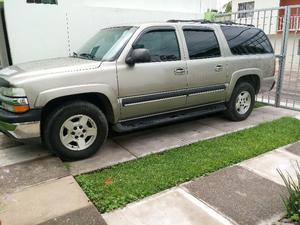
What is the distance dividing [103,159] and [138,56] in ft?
5.19

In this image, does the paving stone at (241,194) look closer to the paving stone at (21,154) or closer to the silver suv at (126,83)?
the silver suv at (126,83)

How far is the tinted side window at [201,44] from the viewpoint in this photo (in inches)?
201

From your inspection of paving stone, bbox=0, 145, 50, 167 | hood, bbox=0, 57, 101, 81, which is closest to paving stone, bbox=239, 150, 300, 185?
hood, bbox=0, 57, 101, 81

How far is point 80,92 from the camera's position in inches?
158

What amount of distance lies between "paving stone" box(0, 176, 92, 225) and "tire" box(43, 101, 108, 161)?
0.63m

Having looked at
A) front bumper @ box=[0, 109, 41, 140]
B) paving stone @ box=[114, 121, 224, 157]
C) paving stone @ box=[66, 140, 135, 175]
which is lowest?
paving stone @ box=[114, 121, 224, 157]

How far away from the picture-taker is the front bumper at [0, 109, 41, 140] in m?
3.73

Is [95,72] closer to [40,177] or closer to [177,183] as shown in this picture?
[40,177]

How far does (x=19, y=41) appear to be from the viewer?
6.16 meters

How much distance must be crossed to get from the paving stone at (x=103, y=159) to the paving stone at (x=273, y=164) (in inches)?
68.3

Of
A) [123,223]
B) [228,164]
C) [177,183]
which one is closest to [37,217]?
[123,223]

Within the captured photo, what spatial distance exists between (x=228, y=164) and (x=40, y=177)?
8.22 ft

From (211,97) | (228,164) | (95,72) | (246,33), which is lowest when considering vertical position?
(228,164)

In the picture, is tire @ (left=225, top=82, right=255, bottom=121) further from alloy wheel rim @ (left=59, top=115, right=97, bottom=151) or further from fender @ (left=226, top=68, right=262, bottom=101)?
alloy wheel rim @ (left=59, top=115, right=97, bottom=151)
